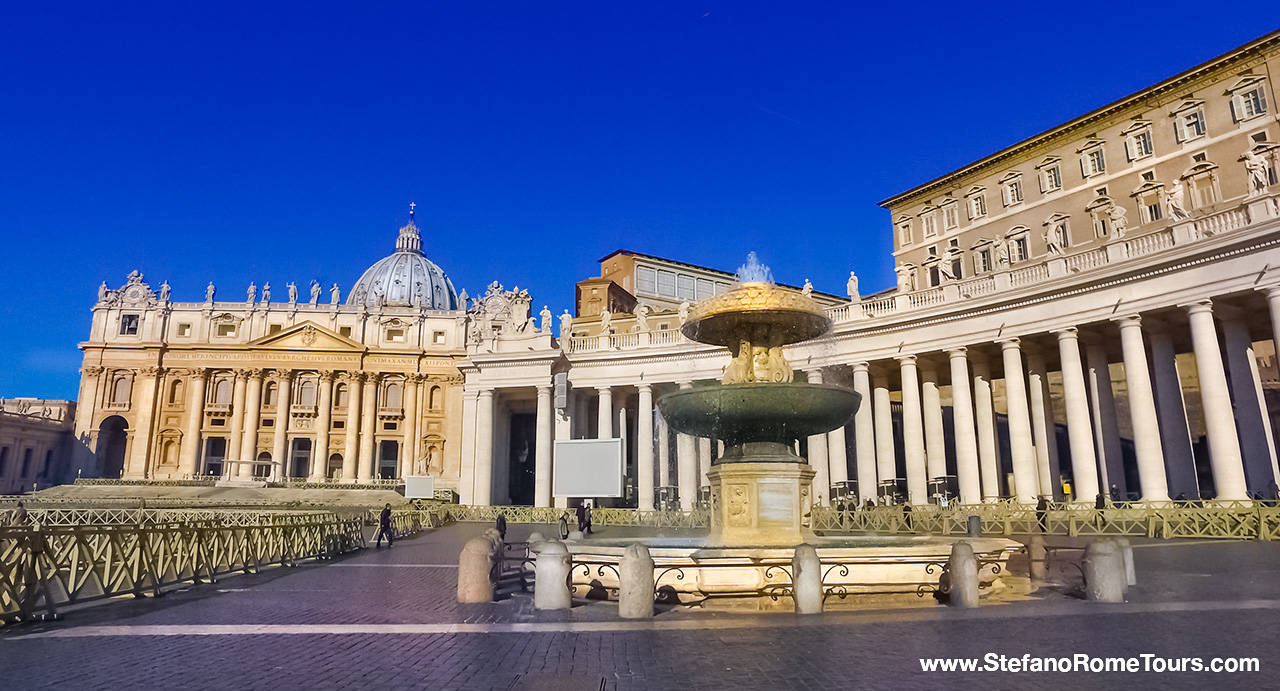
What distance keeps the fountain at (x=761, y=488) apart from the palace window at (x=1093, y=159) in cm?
3563

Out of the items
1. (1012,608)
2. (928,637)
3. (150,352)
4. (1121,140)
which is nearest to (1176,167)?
(1121,140)

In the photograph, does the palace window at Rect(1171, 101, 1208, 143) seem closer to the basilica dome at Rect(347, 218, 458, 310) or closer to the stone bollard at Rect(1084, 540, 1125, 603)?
the stone bollard at Rect(1084, 540, 1125, 603)

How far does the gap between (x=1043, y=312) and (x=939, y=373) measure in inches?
385

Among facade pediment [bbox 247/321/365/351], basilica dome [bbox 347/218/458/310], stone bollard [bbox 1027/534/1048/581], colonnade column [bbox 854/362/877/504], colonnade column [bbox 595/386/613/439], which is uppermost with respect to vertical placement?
basilica dome [bbox 347/218/458/310]

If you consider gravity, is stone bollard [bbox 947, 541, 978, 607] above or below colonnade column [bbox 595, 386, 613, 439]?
below

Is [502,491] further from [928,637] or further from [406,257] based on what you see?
[406,257]

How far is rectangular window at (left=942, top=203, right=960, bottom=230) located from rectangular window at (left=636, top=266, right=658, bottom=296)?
2455cm

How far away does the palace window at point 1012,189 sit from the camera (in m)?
45.0

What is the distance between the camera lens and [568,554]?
395 inches

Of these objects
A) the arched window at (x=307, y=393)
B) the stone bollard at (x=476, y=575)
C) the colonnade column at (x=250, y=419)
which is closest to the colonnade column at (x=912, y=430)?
the stone bollard at (x=476, y=575)

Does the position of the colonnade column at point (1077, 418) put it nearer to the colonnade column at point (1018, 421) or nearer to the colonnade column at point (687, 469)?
the colonnade column at point (1018, 421)

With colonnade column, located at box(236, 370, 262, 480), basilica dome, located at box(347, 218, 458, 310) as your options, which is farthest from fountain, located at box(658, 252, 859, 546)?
basilica dome, located at box(347, 218, 458, 310)

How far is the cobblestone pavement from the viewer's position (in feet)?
19.5

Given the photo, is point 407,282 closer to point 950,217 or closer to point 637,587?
point 950,217
